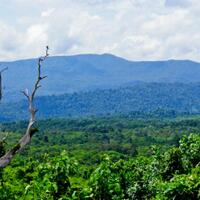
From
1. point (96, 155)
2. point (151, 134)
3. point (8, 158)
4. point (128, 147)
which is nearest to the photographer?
point (8, 158)

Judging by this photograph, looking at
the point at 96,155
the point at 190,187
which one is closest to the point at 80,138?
the point at 96,155

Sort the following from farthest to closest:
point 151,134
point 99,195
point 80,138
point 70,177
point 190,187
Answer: point 151,134, point 80,138, point 70,177, point 99,195, point 190,187

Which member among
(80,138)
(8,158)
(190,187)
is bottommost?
(80,138)

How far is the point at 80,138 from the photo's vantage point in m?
140

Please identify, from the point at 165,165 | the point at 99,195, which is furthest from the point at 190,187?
the point at 165,165

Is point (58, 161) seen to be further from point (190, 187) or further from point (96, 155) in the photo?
point (96, 155)

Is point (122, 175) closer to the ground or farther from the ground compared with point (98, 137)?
farther from the ground

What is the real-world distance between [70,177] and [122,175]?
5.85 metres

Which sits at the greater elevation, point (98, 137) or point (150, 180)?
point (150, 180)

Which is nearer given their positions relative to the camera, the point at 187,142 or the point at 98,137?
the point at 187,142

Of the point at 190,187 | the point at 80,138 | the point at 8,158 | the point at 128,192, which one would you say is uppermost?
the point at 8,158

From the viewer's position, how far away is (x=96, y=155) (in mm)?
99750

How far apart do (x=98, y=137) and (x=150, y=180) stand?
11788cm

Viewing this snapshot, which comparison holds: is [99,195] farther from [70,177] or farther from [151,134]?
[151,134]
